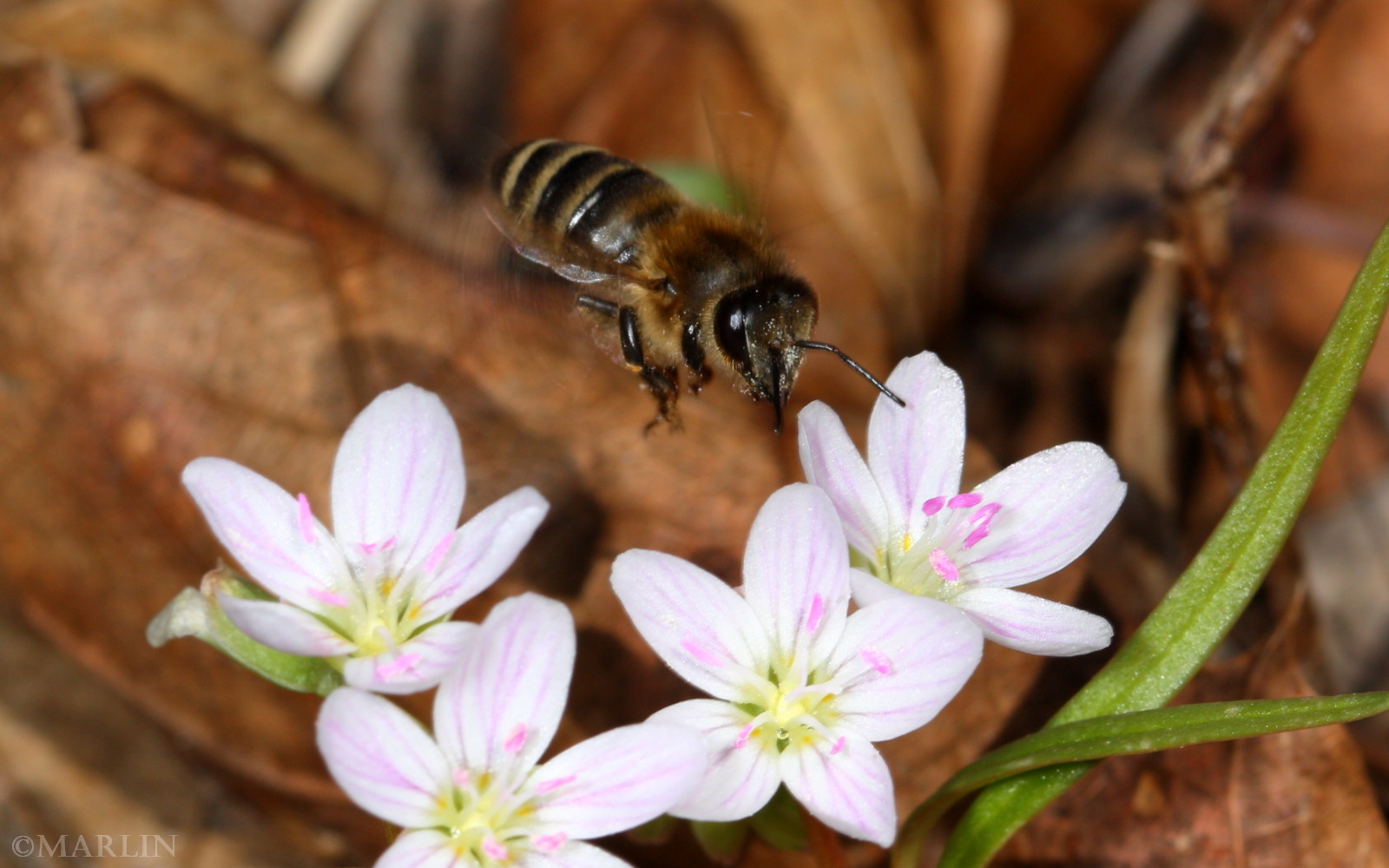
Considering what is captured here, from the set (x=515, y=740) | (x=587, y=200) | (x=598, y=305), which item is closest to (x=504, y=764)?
(x=515, y=740)

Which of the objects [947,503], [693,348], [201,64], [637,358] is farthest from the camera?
[201,64]

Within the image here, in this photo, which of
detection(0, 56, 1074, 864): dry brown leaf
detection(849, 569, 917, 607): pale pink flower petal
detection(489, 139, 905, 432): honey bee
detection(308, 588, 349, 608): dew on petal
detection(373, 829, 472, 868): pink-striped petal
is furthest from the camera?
detection(0, 56, 1074, 864): dry brown leaf

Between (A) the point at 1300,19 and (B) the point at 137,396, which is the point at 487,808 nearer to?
(B) the point at 137,396

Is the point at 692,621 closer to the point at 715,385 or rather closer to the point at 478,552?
the point at 478,552

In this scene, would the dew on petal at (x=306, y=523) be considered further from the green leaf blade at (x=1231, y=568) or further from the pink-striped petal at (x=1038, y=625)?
the green leaf blade at (x=1231, y=568)

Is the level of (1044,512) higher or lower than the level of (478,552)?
higher

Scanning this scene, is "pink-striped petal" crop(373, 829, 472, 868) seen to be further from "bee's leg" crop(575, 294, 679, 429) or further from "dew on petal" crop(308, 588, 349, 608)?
"bee's leg" crop(575, 294, 679, 429)

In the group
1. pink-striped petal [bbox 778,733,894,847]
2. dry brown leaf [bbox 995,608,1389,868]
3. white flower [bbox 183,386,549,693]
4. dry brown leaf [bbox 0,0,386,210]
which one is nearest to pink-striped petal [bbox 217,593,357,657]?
white flower [bbox 183,386,549,693]
